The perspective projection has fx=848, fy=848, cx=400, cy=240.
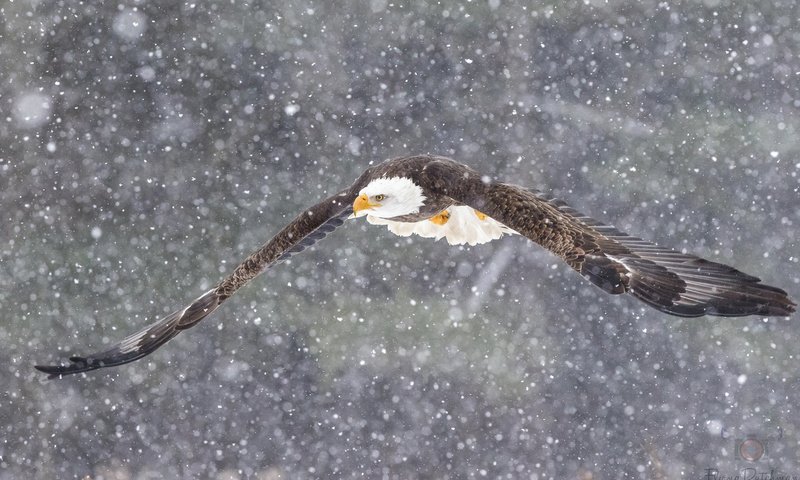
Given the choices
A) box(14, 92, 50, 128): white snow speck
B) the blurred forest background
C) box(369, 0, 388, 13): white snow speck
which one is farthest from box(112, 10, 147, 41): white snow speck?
box(369, 0, 388, 13): white snow speck

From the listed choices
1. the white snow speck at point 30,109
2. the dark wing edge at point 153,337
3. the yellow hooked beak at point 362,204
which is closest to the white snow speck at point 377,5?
the white snow speck at point 30,109

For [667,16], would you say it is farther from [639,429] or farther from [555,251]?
[555,251]

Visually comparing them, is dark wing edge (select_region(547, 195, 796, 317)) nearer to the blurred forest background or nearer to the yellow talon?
the yellow talon

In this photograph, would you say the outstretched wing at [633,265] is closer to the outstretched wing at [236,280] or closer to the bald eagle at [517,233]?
the bald eagle at [517,233]

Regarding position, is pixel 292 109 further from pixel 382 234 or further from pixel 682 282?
pixel 682 282

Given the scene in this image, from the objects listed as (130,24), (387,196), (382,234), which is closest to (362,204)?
(387,196)

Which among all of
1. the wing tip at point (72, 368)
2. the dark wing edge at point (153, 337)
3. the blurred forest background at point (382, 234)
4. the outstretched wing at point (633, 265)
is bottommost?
the blurred forest background at point (382, 234)

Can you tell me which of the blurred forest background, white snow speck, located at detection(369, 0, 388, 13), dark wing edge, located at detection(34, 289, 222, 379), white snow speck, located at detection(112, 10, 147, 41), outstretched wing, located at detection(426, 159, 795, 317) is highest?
outstretched wing, located at detection(426, 159, 795, 317)
